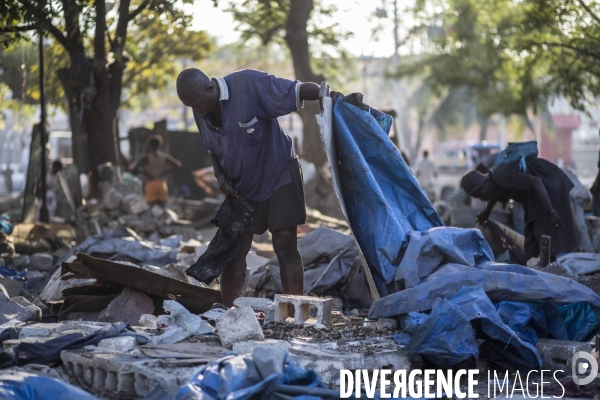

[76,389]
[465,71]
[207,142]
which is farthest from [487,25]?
[76,389]

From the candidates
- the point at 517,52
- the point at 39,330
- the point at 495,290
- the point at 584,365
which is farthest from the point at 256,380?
the point at 517,52

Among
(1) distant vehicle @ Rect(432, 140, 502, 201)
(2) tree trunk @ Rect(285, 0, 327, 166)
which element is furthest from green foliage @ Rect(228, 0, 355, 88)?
(1) distant vehicle @ Rect(432, 140, 502, 201)

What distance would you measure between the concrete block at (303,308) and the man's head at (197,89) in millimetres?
1407

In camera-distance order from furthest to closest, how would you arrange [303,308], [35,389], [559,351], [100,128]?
[100,128], [303,308], [559,351], [35,389]

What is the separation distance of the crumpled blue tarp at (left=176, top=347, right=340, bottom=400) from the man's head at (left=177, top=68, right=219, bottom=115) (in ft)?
7.25

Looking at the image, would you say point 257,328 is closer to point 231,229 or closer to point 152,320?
point 152,320

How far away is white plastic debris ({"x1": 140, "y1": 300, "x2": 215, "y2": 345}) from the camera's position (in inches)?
192

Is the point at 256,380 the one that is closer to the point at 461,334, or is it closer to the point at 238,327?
the point at 238,327

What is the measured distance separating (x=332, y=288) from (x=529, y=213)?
1987 millimetres

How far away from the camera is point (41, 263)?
9.61 metres

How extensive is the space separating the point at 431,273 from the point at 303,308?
88 cm

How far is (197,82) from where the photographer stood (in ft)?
18.7

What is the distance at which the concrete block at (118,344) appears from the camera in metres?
4.60

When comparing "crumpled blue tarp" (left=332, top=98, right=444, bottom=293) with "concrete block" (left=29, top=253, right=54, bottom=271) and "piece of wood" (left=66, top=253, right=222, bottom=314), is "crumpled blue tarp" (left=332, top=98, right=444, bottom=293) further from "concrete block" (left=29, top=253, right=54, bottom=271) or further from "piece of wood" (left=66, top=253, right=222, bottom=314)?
"concrete block" (left=29, top=253, right=54, bottom=271)
